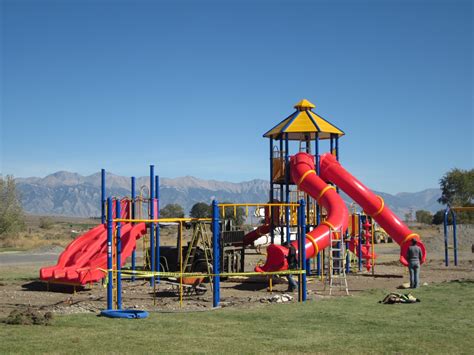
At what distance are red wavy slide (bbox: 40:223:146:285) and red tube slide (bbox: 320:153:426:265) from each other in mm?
7440

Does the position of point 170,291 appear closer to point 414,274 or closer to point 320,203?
point 320,203

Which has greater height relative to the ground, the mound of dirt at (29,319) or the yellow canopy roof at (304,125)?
the yellow canopy roof at (304,125)

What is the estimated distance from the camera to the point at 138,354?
453 inches


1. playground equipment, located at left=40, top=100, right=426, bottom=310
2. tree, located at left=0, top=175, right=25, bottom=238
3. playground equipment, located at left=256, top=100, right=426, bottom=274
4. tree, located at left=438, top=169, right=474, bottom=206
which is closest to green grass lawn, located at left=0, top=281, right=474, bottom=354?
playground equipment, located at left=40, top=100, right=426, bottom=310

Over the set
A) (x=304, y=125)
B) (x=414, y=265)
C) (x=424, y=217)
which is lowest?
(x=414, y=265)

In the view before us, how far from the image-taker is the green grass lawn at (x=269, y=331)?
12055 mm

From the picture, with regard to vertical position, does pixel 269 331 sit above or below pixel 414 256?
below

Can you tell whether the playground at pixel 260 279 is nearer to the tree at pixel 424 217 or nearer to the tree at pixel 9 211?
the tree at pixel 9 211

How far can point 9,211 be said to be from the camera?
209ft

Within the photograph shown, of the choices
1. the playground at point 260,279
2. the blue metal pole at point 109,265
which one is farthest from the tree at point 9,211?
the blue metal pole at point 109,265

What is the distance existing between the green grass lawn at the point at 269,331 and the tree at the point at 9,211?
166 ft

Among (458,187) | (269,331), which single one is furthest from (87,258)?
(458,187)

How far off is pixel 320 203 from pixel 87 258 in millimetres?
8310

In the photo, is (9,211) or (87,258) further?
(9,211)
